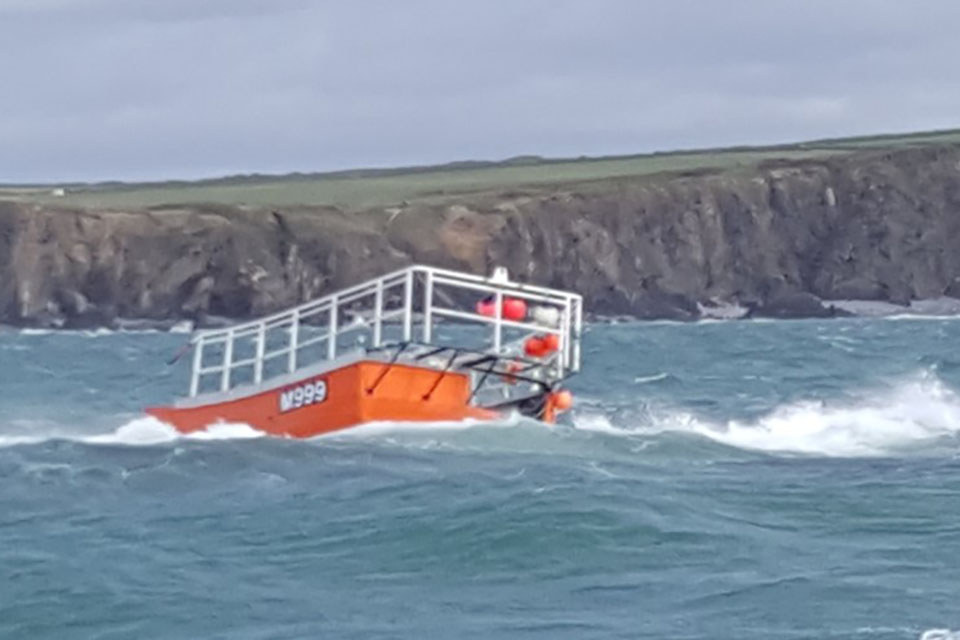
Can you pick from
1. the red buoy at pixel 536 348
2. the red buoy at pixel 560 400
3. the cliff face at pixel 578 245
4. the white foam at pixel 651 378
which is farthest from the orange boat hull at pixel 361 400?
the cliff face at pixel 578 245

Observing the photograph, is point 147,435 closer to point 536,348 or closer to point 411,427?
point 411,427

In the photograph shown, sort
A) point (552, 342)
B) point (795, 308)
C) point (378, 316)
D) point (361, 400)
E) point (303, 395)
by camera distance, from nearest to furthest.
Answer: point (378, 316) → point (361, 400) → point (303, 395) → point (552, 342) → point (795, 308)

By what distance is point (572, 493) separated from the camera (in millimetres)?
23969

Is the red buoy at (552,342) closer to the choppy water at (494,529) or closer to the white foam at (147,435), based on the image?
the choppy water at (494,529)

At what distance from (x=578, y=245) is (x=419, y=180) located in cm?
2336

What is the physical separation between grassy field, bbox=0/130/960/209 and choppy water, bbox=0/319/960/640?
83.8 meters

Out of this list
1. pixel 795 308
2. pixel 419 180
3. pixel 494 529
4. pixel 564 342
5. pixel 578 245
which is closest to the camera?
pixel 494 529

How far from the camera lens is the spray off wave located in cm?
3139

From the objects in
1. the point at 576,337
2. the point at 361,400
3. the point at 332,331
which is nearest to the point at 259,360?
the point at 332,331

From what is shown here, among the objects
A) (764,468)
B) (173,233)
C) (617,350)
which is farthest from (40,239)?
(764,468)

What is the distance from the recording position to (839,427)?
3450 cm

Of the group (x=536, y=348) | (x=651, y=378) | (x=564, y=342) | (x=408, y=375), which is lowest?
(x=651, y=378)

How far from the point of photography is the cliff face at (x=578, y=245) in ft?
350

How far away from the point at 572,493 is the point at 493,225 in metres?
87.2
